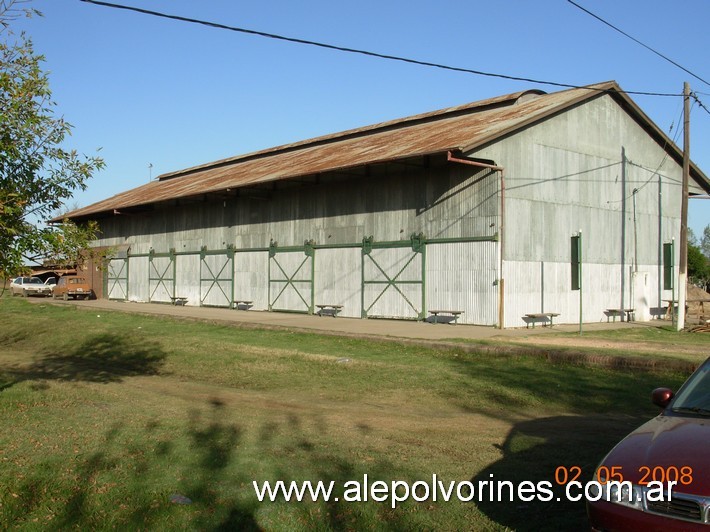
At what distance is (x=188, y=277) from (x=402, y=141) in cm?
1464

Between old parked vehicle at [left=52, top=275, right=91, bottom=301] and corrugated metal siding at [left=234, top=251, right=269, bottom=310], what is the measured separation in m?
15.3

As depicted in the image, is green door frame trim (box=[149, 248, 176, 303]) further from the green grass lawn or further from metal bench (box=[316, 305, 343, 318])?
the green grass lawn

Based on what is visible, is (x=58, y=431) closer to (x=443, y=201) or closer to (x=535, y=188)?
(x=443, y=201)

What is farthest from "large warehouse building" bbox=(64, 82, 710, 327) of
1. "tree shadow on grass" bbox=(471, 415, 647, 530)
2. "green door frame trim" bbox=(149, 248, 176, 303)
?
"tree shadow on grass" bbox=(471, 415, 647, 530)

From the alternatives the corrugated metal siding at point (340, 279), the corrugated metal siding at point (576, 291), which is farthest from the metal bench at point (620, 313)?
the corrugated metal siding at point (340, 279)

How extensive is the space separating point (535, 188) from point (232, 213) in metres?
15.6

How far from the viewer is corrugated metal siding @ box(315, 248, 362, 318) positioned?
93.6ft

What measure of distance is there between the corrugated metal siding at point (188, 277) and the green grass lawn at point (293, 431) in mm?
18699

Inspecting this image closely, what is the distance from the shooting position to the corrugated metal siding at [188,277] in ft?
122

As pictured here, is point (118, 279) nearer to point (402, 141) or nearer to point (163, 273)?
point (163, 273)

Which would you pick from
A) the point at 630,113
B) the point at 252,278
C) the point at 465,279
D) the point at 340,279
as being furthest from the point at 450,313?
the point at 630,113

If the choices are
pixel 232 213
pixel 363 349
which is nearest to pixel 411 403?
pixel 363 349

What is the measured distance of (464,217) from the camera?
81.6 ft
